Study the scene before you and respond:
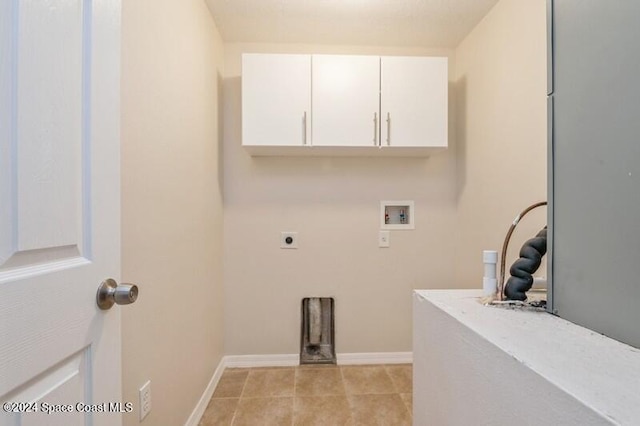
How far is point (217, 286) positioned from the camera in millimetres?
2098

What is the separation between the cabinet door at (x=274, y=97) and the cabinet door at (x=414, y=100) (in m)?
0.54

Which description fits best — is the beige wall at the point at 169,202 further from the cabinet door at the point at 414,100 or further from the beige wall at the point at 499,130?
the beige wall at the point at 499,130

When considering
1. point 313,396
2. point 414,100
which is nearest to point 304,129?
point 414,100

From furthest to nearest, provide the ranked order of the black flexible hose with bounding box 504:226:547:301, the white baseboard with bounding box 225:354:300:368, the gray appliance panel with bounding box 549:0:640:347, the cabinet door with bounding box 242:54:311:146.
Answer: the white baseboard with bounding box 225:354:300:368
the cabinet door with bounding box 242:54:311:146
the black flexible hose with bounding box 504:226:547:301
the gray appliance panel with bounding box 549:0:640:347

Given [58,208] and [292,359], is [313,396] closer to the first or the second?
[292,359]

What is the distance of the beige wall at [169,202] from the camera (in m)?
1.06

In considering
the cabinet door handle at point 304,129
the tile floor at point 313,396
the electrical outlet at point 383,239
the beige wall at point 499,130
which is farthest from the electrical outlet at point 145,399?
the beige wall at point 499,130

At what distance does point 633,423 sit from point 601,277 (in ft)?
1.30

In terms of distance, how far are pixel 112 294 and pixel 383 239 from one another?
1.89 m

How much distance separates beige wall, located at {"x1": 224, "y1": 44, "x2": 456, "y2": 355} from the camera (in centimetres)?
225

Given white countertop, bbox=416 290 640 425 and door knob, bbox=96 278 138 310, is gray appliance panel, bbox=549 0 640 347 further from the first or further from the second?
door knob, bbox=96 278 138 310

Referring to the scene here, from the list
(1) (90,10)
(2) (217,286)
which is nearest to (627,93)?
(1) (90,10)

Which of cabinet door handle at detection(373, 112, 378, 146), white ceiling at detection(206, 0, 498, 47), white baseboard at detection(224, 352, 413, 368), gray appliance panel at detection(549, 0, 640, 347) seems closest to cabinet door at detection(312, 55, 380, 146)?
cabinet door handle at detection(373, 112, 378, 146)

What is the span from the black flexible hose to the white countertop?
0.08 m
